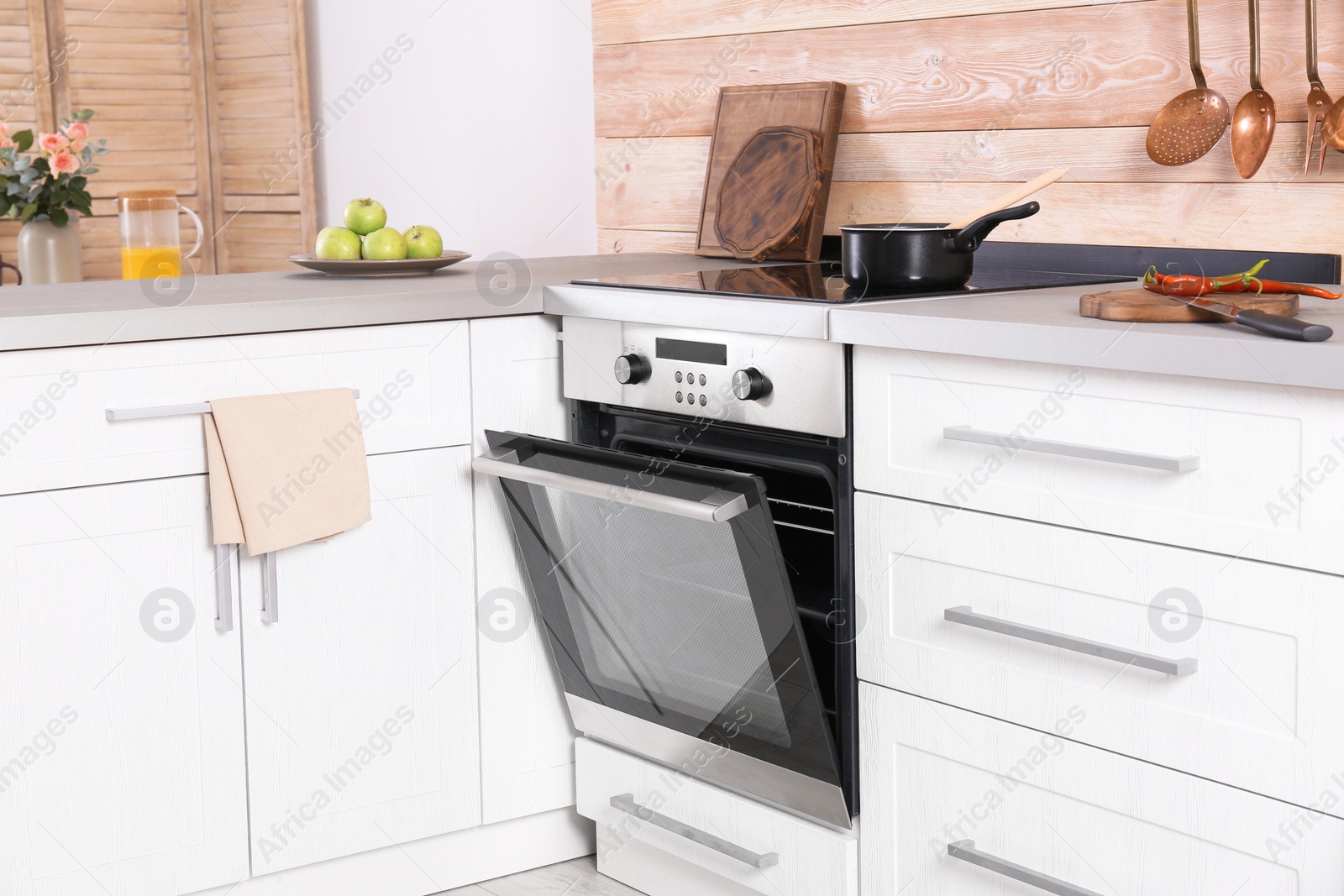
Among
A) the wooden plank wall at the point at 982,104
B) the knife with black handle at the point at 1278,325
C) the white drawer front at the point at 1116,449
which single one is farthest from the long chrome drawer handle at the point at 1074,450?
the wooden plank wall at the point at 982,104

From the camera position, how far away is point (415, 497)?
72.6 inches

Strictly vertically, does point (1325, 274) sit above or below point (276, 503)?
above

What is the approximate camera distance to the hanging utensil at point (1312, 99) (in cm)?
163

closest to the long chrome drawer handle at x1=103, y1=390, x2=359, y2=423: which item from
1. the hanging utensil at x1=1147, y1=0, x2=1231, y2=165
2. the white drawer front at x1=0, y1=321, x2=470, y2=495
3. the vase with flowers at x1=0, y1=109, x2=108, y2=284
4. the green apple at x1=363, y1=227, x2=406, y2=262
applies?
the white drawer front at x1=0, y1=321, x2=470, y2=495

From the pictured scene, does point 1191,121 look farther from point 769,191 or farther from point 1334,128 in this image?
point 769,191

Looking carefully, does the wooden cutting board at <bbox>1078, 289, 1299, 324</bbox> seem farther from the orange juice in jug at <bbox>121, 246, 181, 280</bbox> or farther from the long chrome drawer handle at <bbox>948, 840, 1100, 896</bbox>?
the orange juice in jug at <bbox>121, 246, 181, 280</bbox>

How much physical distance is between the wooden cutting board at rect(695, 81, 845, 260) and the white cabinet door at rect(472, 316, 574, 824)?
0.55 metres

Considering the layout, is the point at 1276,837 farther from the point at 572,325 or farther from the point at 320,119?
the point at 320,119

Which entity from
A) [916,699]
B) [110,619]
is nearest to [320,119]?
[110,619]

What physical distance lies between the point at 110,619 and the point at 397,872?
1.83ft

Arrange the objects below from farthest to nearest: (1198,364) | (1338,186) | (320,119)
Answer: (320,119) < (1338,186) < (1198,364)

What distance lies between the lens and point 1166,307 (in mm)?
1326

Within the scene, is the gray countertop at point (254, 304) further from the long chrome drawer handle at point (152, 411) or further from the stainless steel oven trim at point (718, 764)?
the stainless steel oven trim at point (718, 764)

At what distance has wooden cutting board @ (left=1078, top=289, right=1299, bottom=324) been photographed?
52.3 inches
